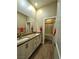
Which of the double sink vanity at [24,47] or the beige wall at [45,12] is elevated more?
the beige wall at [45,12]

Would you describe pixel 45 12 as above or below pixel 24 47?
above

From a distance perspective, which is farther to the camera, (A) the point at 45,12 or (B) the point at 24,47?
(A) the point at 45,12

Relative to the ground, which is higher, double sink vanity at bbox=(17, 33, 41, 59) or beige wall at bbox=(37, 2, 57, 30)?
beige wall at bbox=(37, 2, 57, 30)

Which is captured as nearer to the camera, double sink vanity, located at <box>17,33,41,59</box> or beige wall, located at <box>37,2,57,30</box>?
double sink vanity, located at <box>17,33,41,59</box>

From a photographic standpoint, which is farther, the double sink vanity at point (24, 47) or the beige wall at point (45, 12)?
the beige wall at point (45, 12)
